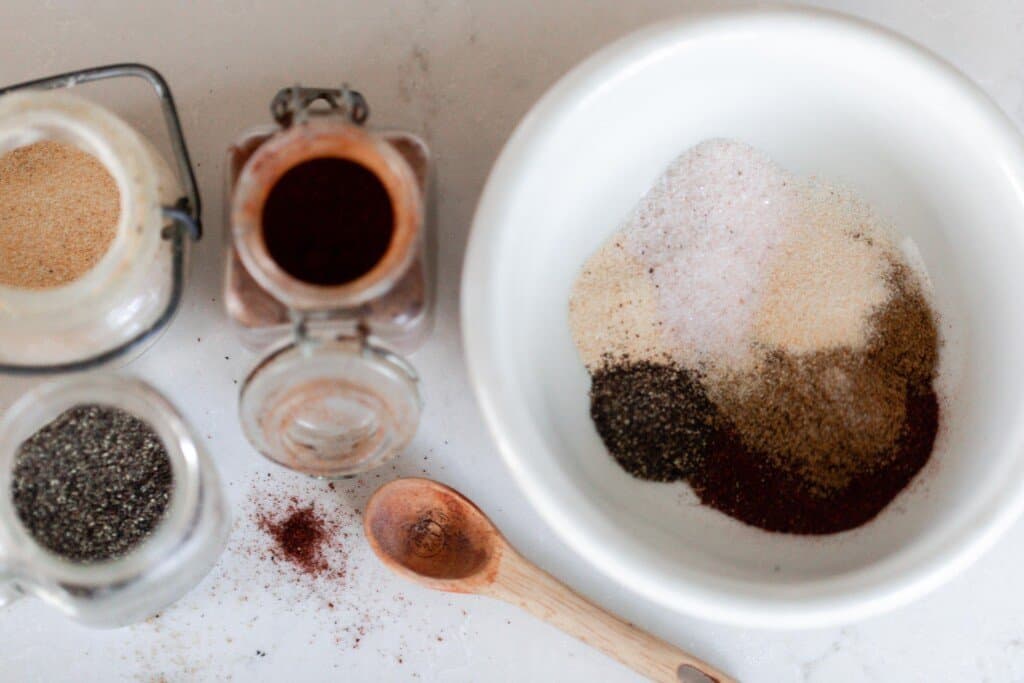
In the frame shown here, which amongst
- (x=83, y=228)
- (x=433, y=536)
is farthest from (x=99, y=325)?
(x=433, y=536)

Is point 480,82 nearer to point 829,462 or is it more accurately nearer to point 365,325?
point 365,325

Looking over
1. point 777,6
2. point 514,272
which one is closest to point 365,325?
point 514,272

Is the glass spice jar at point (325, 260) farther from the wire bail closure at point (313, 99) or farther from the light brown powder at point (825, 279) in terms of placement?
the light brown powder at point (825, 279)

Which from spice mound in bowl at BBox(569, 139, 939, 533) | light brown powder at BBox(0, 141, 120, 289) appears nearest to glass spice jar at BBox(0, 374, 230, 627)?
light brown powder at BBox(0, 141, 120, 289)

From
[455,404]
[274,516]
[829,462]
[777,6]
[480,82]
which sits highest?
[777,6]

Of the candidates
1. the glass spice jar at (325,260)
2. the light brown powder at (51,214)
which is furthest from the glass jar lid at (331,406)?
the light brown powder at (51,214)
